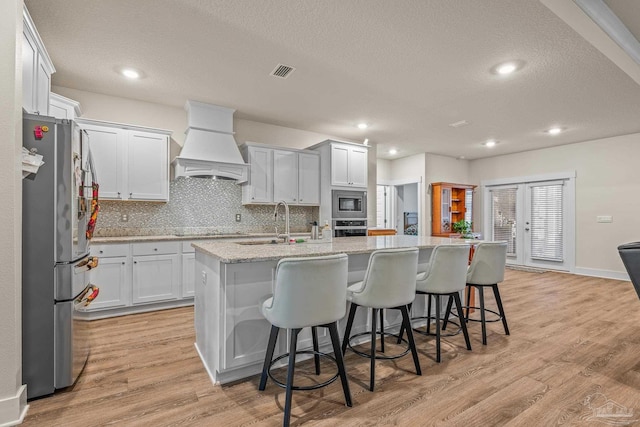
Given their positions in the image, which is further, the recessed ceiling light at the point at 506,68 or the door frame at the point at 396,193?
the door frame at the point at 396,193

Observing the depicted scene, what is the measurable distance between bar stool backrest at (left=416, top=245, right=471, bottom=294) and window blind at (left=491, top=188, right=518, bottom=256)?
5805 millimetres

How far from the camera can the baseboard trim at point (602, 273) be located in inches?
229

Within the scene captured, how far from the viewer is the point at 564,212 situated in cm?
666

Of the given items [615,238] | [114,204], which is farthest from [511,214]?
[114,204]

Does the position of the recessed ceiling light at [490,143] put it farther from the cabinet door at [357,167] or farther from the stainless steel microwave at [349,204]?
the stainless steel microwave at [349,204]

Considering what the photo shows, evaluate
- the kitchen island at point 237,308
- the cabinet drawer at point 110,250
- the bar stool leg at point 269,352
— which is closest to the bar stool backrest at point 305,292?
the bar stool leg at point 269,352

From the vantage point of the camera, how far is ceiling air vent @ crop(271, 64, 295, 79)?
3326 mm

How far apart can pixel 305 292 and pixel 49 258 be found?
168 centimetres

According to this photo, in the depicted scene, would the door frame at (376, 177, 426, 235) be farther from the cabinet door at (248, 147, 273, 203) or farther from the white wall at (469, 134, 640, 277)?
the cabinet door at (248, 147, 273, 203)

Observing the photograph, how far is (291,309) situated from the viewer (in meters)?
1.77

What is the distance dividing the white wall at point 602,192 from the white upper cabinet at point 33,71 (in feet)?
27.5

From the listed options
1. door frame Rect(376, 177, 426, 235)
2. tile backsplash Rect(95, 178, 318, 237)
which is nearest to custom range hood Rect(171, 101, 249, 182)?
tile backsplash Rect(95, 178, 318, 237)

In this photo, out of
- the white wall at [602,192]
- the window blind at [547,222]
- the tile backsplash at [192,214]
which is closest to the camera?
the tile backsplash at [192,214]

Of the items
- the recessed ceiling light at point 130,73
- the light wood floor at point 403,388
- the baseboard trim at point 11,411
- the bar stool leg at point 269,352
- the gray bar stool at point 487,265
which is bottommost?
the light wood floor at point 403,388
